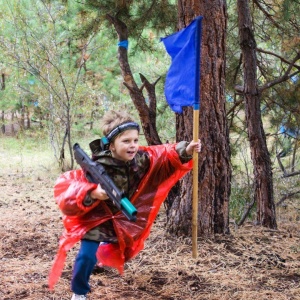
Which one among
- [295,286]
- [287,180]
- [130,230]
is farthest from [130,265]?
[287,180]

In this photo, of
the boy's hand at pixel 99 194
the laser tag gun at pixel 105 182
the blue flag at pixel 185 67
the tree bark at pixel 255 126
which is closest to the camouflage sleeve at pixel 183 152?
the blue flag at pixel 185 67

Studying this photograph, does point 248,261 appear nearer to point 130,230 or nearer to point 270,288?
point 270,288

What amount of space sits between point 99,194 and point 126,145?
1.38 feet

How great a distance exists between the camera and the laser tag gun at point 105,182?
8.15 feet

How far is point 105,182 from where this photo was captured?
8.68 feet

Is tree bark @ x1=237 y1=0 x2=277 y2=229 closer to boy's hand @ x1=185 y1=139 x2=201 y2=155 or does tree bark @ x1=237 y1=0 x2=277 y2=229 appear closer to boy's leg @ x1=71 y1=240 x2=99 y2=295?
boy's hand @ x1=185 y1=139 x2=201 y2=155

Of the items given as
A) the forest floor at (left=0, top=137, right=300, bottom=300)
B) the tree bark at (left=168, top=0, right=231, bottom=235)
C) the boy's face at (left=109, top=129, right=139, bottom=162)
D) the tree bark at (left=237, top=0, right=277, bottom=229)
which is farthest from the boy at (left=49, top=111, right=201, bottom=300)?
the tree bark at (left=237, top=0, right=277, bottom=229)

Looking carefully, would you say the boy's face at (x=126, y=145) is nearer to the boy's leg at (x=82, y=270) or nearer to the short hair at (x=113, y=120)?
the short hair at (x=113, y=120)

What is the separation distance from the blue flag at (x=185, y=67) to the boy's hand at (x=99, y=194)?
1.13 metres

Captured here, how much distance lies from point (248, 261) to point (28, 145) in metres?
13.3

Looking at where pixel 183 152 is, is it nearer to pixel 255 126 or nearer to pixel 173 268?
pixel 173 268

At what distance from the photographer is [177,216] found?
4.34 m

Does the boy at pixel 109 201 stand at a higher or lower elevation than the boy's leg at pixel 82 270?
higher

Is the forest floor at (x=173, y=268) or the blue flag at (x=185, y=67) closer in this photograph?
the forest floor at (x=173, y=268)
